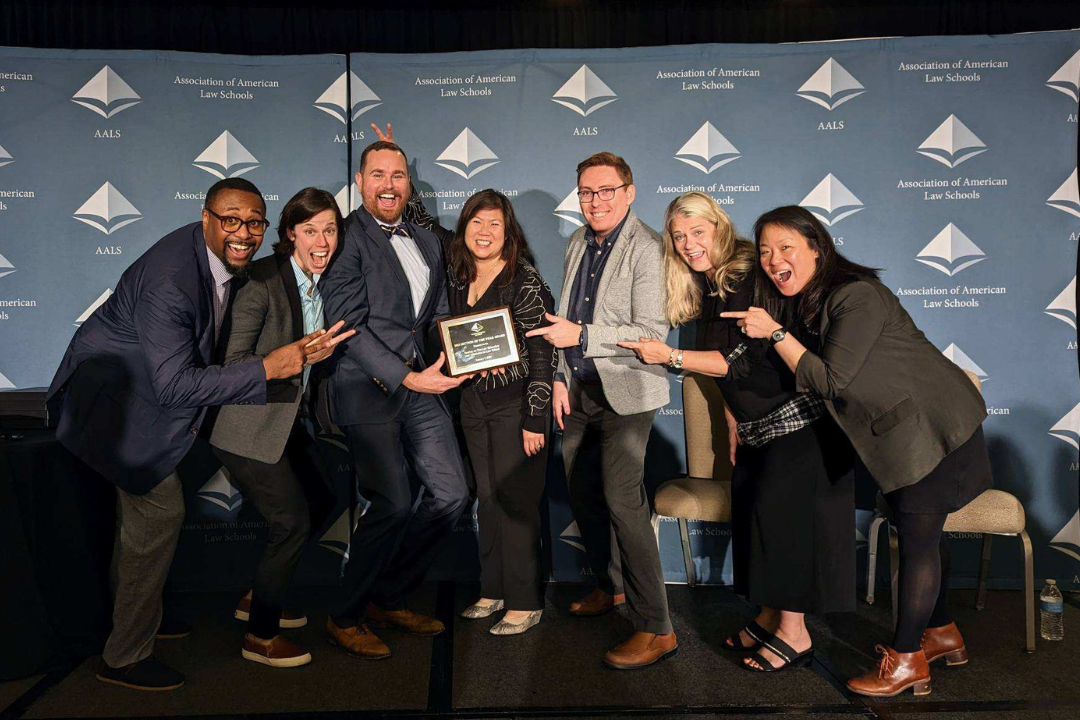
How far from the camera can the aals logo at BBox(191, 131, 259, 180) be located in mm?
3891

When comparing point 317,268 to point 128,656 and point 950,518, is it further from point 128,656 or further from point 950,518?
point 950,518

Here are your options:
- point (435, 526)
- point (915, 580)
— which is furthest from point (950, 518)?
point (435, 526)

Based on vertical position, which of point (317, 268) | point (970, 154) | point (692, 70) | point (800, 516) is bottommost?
point (800, 516)

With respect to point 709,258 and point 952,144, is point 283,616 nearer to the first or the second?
point 709,258

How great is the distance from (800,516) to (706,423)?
971 mm

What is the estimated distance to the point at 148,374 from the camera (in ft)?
8.47

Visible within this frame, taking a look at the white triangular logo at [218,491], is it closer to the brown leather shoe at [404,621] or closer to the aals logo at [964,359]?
the brown leather shoe at [404,621]

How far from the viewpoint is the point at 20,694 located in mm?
2715

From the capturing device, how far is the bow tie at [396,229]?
308cm

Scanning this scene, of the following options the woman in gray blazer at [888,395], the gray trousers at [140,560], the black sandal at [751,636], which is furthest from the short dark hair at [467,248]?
the black sandal at [751,636]

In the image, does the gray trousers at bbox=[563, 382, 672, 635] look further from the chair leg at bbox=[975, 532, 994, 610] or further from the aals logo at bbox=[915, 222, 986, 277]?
the aals logo at bbox=[915, 222, 986, 277]

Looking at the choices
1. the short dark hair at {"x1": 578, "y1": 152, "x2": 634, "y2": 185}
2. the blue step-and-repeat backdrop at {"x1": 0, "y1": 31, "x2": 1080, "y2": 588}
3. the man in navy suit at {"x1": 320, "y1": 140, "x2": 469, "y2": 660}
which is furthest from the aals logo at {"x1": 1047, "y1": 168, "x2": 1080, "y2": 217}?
the man in navy suit at {"x1": 320, "y1": 140, "x2": 469, "y2": 660}

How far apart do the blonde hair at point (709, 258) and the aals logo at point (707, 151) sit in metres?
0.92

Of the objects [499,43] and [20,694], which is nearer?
[20,694]
